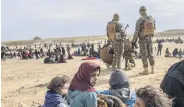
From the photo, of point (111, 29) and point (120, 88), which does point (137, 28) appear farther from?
point (120, 88)

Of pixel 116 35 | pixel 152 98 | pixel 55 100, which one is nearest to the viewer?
pixel 152 98

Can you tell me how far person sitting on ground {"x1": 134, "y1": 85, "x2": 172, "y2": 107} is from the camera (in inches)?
108

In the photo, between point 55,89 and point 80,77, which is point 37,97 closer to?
point 55,89

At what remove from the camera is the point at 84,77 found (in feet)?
14.0

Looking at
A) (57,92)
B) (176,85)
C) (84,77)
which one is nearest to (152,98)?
(176,85)

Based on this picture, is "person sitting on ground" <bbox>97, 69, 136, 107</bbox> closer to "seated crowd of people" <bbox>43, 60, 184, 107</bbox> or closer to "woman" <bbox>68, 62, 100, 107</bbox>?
"seated crowd of people" <bbox>43, 60, 184, 107</bbox>

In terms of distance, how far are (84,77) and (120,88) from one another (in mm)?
495

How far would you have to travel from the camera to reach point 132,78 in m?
10.7

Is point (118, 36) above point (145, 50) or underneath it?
above

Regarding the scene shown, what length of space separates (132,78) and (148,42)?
1123mm

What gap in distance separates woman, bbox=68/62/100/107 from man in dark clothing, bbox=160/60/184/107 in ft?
4.66

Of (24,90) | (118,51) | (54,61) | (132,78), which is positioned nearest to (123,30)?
(118,51)

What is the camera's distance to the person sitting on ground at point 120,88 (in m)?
4.51

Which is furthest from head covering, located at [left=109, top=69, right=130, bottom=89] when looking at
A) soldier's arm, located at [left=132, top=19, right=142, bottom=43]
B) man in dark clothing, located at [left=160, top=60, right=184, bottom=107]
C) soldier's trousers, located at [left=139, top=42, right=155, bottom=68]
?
soldier's trousers, located at [left=139, top=42, right=155, bottom=68]
